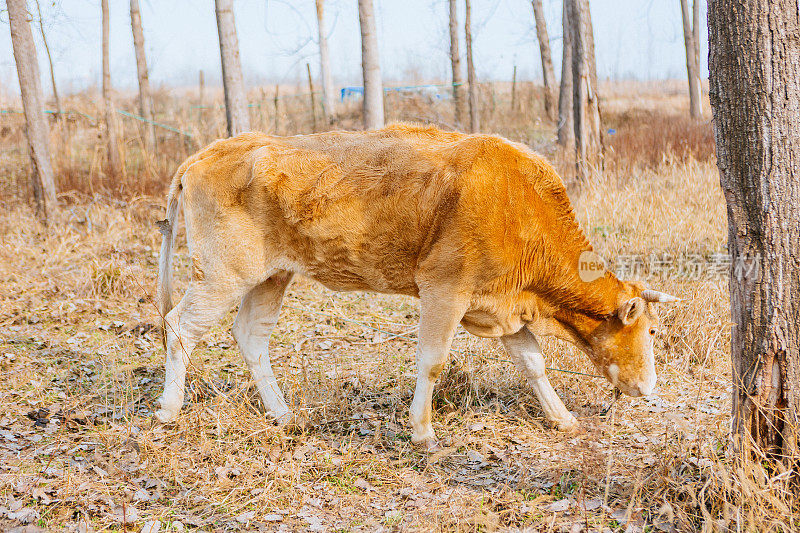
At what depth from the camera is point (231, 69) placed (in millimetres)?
10562

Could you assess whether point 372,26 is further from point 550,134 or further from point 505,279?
point 550,134

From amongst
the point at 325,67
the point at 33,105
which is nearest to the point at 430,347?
the point at 33,105

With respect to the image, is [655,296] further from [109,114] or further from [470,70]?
[470,70]

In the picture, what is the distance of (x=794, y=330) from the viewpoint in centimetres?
350

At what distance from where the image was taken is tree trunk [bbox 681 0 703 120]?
25406 mm

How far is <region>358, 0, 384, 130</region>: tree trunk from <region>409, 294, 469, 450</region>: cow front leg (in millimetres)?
6329

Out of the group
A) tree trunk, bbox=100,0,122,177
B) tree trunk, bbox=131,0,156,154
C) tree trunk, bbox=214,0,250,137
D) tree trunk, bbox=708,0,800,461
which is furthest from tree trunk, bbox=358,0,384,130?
A: tree trunk, bbox=131,0,156,154

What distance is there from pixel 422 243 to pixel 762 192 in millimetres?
2154

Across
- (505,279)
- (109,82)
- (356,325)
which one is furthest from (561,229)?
(109,82)

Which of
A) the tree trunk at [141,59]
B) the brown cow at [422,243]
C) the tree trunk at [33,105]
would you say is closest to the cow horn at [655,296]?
the brown cow at [422,243]

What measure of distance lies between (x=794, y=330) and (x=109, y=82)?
1562cm

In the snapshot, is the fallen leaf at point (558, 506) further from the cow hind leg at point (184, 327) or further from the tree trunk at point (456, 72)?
the tree trunk at point (456, 72)

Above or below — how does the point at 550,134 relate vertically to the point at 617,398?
above

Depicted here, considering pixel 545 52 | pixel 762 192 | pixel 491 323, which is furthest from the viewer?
pixel 545 52
